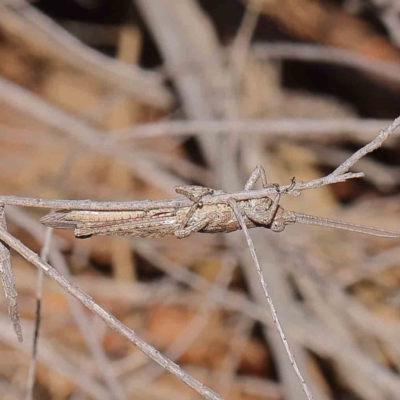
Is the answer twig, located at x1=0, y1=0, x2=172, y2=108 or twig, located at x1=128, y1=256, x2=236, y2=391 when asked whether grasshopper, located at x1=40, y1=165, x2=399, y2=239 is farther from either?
twig, located at x1=0, y1=0, x2=172, y2=108

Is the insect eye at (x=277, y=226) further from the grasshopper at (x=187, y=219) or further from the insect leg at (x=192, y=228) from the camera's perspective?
the insect leg at (x=192, y=228)

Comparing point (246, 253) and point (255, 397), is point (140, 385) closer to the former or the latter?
point (255, 397)

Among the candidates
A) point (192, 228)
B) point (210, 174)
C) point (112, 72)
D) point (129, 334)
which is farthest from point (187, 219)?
point (112, 72)

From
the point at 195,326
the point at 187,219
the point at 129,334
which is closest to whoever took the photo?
the point at 129,334

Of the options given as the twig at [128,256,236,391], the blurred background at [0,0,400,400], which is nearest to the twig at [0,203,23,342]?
the blurred background at [0,0,400,400]

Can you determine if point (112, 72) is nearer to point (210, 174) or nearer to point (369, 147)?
point (210, 174)

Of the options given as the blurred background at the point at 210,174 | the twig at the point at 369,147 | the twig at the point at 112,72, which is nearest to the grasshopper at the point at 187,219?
the twig at the point at 369,147

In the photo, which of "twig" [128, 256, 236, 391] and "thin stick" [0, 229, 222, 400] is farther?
"twig" [128, 256, 236, 391]

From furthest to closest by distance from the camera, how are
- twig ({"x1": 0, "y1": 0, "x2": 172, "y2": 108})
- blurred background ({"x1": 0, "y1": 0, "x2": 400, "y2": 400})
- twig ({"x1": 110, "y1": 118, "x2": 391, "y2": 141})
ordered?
twig ({"x1": 0, "y1": 0, "x2": 172, "y2": 108}) → blurred background ({"x1": 0, "y1": 0, "x2": 400, "y2": 400}) → twig ({"x1": 110, "y1": 118, "x2": 391, "y2": 141})
